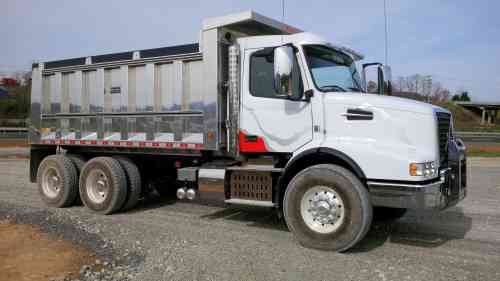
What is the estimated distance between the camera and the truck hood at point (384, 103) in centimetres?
543

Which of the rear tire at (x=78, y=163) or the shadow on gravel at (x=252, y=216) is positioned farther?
the rear tire at (x=78, y=163)

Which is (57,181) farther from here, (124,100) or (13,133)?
(13,133)

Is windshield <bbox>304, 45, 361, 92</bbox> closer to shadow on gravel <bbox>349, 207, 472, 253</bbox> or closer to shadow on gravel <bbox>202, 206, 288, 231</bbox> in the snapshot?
shadow on gravel <bbox>349, 207, 472, 253</bbox>

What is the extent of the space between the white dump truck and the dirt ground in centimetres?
186

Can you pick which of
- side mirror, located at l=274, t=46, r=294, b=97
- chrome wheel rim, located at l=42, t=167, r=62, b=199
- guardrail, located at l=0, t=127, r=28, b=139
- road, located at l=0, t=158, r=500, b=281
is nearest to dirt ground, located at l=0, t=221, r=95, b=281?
road, located at l=0, t=158, r=500, b=281

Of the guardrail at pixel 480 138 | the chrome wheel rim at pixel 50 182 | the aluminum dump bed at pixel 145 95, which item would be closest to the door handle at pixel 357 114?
the aluminum dump bed at pixel 145 95

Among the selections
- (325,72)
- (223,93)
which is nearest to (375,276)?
(325,72)

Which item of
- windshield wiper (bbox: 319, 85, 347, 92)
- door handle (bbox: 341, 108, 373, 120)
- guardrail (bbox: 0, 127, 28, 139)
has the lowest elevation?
door handle (bbox: 341, 108, 373, 120)

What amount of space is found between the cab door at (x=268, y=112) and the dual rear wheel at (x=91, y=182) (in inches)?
103

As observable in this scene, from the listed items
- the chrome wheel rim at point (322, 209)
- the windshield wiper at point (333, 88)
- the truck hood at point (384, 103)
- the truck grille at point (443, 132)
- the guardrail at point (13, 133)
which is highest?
the guardrail at point (13, 133)

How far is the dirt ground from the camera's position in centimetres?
468

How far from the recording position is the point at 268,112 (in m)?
6.41

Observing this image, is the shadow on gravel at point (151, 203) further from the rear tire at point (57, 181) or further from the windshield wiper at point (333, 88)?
the windshield wiper at point (333, 88)

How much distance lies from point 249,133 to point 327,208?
5.92 ft
